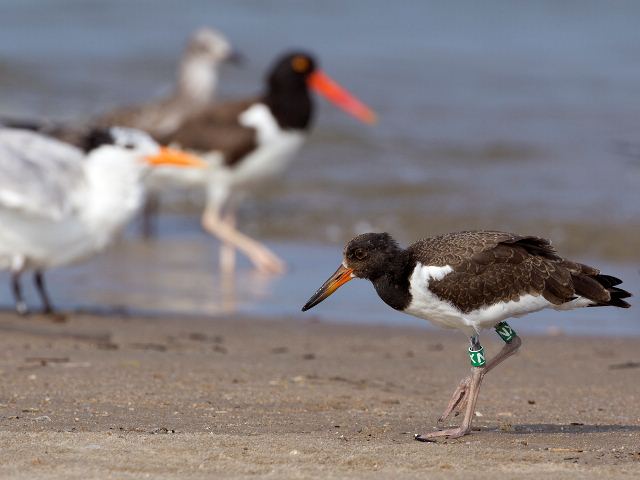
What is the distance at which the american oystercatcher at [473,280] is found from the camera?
198 inches

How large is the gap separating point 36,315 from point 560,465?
4.80m

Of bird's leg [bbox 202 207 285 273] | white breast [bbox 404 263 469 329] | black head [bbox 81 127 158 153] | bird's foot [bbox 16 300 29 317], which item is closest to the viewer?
white breast [bbox 404 263 469 329]

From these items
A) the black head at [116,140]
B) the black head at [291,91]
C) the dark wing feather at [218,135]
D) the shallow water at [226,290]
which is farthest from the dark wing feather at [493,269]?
the black head at [291,91]

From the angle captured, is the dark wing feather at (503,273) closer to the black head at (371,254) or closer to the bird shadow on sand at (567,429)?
the black head at (371,254)

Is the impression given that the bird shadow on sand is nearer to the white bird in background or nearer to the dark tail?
the dark tail

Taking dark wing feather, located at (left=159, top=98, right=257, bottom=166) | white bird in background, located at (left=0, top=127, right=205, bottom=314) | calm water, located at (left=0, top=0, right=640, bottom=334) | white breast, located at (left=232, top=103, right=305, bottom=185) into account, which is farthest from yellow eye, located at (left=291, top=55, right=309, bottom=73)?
white bird in background, located at (left=0, top=127, right=205, bottom=314)

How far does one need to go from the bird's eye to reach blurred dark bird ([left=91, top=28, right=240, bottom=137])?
24.7ft

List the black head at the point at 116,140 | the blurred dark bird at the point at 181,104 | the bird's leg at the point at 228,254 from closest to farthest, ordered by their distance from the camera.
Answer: the black head at the point at 116,140 → the bird's leg at the point at 228,254 → the blurred dark bird at the point at 181,104

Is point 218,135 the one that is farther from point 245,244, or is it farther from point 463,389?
point 463,389

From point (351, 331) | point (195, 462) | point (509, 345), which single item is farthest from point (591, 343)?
point (195, 462)

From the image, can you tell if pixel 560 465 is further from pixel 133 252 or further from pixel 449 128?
pixel 449 128

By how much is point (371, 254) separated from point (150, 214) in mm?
7790

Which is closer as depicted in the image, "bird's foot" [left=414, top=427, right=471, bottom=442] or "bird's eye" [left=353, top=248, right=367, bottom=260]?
"bird's foot" [left=414, top=427, right=471, bottom=442]

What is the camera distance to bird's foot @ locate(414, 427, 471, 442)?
4840 millimetres
